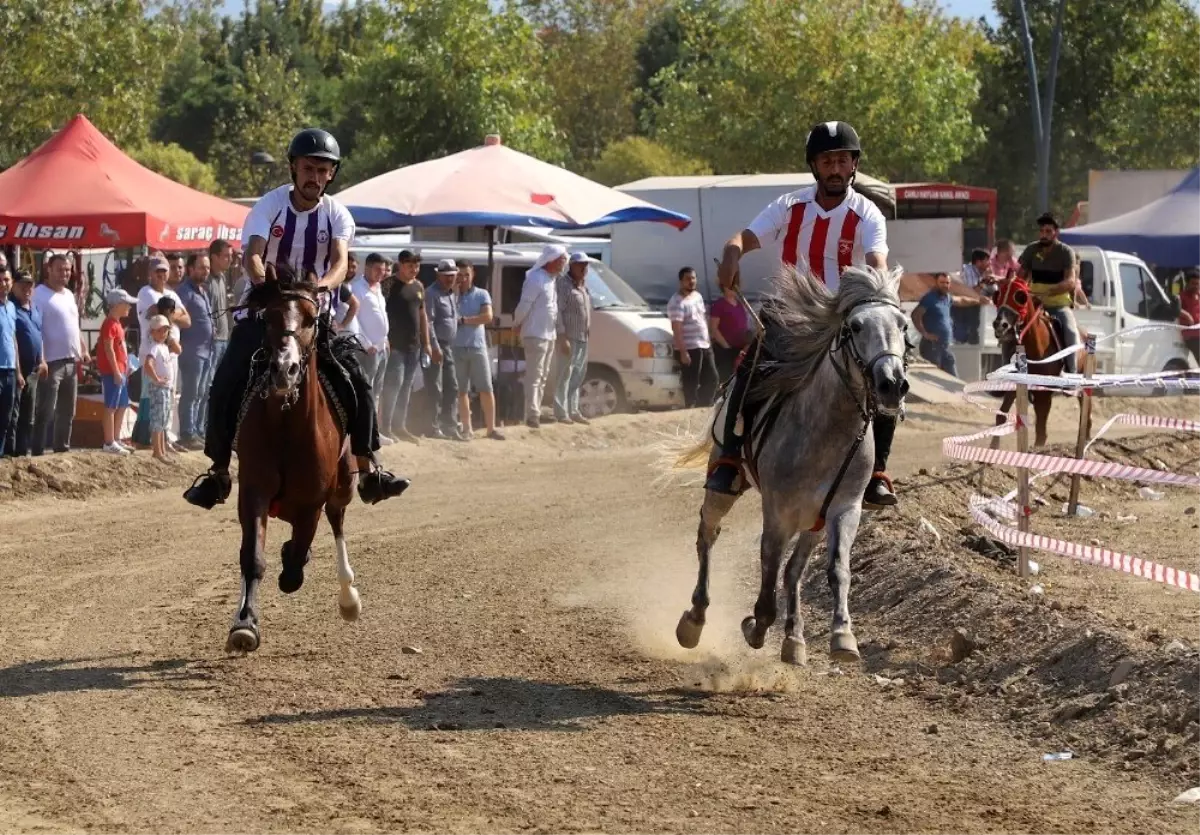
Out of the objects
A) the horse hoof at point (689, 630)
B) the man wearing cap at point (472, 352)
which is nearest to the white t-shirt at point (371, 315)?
the man wearing cap at point (472, 352)

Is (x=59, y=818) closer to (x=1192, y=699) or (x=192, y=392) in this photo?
(x=1192, y=699)

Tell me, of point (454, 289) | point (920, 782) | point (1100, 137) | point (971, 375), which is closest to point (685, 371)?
point (454, 289)

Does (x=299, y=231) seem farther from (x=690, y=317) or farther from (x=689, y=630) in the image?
(x=690, y=317)

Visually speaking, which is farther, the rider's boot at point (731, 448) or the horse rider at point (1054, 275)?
the horse rider at point (1054, 275)

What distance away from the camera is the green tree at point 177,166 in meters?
58.3

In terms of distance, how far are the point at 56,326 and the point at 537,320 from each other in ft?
21.7

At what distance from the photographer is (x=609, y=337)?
83.2 ft

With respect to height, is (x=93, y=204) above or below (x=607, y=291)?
above

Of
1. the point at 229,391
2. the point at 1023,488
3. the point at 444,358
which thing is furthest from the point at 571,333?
the point at 229,391

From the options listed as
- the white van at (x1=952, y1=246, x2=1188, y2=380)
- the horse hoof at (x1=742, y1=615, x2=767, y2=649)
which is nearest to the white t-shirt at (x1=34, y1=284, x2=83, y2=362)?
the horse hoof at (x1=742, y1=615, x2=767, y2=649)

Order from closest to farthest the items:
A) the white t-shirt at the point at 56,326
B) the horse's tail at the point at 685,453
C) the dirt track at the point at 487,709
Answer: the dirt track at the point at 487,709 < the horse's tail at the point at 685,453 < the white t-shirt at the point at 56,326

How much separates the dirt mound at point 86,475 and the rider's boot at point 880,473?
9.73 meters

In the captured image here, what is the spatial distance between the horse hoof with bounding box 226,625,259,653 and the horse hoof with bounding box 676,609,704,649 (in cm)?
223

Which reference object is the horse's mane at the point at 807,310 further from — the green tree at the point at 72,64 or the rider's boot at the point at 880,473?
the green tree at the point at 72,64
